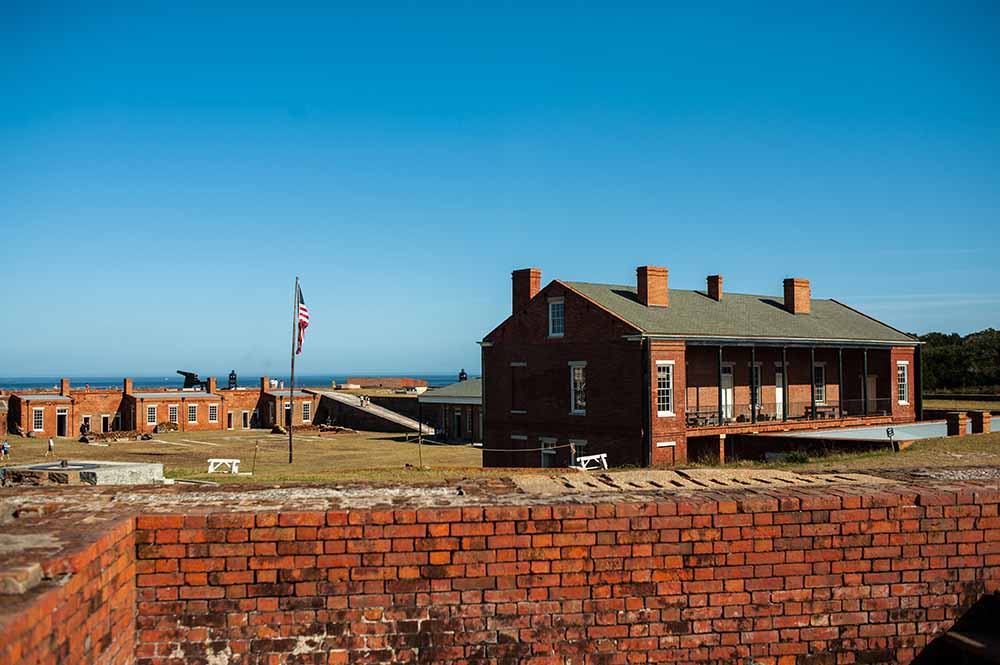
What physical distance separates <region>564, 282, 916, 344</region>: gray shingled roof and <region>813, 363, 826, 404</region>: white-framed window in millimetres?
1561

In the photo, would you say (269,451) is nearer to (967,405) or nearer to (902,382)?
(902,382)

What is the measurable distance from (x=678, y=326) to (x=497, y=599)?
2363 cm

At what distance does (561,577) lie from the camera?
5789 mm

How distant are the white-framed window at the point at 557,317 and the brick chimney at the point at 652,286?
316cm

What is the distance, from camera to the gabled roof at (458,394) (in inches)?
1822

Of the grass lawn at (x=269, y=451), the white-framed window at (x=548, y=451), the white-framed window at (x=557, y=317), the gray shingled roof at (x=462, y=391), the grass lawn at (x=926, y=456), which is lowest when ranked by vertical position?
the grass lawn at (x=269, y=451)

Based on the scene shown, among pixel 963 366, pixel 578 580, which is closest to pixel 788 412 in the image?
pixel 578 580

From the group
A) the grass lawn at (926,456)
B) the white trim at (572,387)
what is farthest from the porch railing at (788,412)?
the grass lawn at (926,456)

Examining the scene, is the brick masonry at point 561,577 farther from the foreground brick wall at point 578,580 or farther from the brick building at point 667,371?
the brick building at point 667,371

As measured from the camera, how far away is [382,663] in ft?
18.2

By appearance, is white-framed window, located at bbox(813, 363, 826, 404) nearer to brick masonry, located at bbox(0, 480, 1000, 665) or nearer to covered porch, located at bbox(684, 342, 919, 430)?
covered porch, located at bbox(684, 342, 919, 430)

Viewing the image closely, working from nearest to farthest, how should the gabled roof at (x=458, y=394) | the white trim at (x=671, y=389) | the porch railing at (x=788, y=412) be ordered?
the white trim at (x=671, y=389)
the porch railing at (x=788, y=412)
the gabled roof at (x=458, y=394)

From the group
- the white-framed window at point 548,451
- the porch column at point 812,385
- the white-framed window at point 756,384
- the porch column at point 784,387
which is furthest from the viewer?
the porch column at point 812,385

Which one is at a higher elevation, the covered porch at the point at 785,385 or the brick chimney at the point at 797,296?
the brick chimney at the point at 797,296
